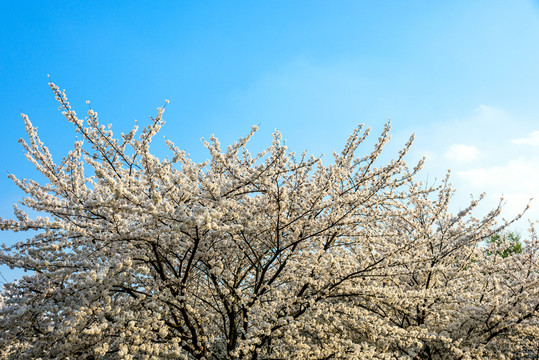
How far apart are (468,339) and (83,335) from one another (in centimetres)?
875

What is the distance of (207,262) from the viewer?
6.54 meters

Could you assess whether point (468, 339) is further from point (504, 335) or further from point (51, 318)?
point (51, 318)

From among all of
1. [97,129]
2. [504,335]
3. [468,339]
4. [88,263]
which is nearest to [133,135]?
[97,129]

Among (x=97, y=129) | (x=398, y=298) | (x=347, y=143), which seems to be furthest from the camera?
(x=347, y=143)

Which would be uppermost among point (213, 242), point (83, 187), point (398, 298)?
point (83, 187)

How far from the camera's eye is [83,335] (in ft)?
17.2

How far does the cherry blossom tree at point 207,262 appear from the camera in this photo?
5.15 metres

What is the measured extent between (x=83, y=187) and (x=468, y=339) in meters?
9.62

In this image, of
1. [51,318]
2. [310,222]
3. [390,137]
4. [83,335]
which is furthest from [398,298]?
[51,318]

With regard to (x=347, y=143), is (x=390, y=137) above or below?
below

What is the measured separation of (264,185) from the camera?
19.7 ft

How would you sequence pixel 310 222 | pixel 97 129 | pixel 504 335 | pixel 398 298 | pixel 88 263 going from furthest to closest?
pixel 504 335 → pixel 398 298 → pixel 310 222 → pixel 97 129 → pixel 88 263

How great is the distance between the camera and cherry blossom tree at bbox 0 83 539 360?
16.9ft

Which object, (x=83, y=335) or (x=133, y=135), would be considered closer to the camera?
(x=83, y=335)
